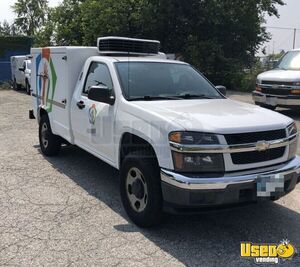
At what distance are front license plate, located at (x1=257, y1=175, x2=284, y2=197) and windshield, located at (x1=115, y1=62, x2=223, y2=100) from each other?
1592 millimetres

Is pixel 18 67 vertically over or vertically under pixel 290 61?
under

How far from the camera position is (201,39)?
2225 cm

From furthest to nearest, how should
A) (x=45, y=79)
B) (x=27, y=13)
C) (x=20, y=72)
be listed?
(x=27, y=13) < (x=20, y=72) < (x=45, y=79)

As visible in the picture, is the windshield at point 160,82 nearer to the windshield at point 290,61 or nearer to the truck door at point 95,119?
the truck door at point 95,119

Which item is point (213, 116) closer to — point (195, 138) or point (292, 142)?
point (195, 138)

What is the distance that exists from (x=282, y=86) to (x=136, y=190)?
26.3ft

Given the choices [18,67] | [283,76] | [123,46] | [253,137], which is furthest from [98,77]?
[18,67]

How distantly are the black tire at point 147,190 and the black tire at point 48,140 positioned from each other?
3029mm

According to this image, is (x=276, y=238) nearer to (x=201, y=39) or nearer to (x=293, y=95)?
(x=293, y=95)

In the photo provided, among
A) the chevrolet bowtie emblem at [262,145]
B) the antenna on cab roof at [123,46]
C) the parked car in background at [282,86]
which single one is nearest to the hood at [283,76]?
the parked car in background at [282,86]

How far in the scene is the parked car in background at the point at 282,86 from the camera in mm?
11172

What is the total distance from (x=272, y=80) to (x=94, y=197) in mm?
7691

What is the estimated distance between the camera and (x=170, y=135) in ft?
13.0

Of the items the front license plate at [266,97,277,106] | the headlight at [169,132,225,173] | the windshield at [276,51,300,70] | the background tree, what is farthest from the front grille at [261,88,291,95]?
the background tree
